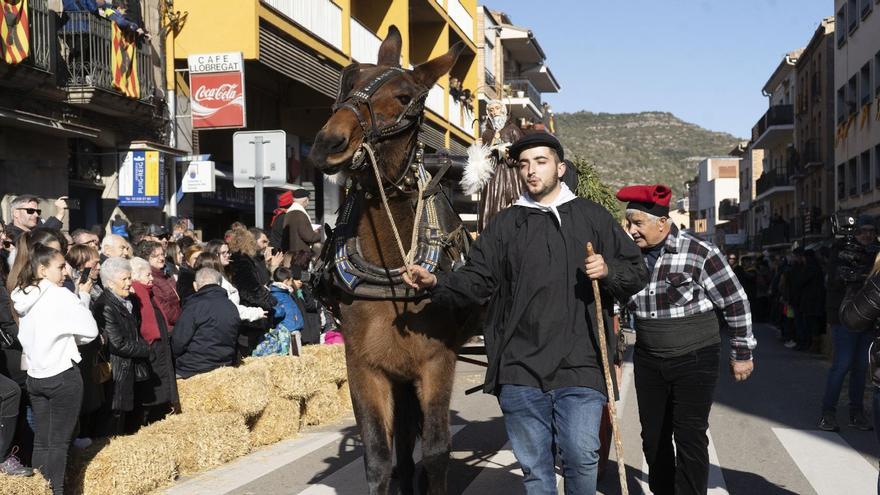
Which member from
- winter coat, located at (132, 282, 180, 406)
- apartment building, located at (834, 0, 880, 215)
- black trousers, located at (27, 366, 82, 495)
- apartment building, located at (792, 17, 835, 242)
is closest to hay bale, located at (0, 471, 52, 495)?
black trousers, located at (27, 366, 82, 495)

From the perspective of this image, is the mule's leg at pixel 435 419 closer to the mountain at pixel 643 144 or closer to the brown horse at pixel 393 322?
the brown horse at pixel 393 322

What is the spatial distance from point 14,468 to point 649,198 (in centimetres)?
449

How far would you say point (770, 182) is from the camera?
6538cm

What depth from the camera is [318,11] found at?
68.4ft

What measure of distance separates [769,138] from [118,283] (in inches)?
2438

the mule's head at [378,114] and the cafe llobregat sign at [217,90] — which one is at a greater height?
the cafe llobregat sign at [217,90]

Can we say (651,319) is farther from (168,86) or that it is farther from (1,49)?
(168,86)

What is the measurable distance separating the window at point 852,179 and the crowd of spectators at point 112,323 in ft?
110

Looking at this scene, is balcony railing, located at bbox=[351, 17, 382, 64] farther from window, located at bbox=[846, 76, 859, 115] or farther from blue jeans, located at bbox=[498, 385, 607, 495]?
window, located at bbox=[846, 76, 859, 115]

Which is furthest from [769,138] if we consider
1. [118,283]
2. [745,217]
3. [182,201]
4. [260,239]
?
[118,283]

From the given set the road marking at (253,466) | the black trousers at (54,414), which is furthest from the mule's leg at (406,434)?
the black trousers at (54,414)

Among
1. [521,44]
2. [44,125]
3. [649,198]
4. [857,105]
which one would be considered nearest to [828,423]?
[649,198]

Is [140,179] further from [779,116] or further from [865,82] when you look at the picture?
[779,116]

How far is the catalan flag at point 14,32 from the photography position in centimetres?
1294
